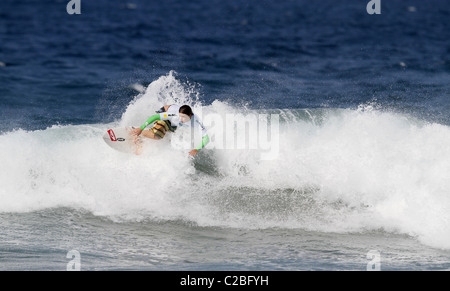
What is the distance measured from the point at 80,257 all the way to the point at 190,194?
2796 mm

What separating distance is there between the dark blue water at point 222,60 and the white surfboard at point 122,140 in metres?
5.51

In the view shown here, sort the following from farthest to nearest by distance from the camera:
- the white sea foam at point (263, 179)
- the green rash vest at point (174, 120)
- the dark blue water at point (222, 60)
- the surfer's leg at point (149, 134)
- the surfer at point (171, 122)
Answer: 1. the dark blue water at point (222, 60)
2. the surfer's leg at point (149, 134)
3. the green rash vest at point (174, 120)
4. the surfer at point (171, 122)
5. the white sea foam at point (263, 179)

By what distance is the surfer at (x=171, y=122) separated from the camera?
10633 mm

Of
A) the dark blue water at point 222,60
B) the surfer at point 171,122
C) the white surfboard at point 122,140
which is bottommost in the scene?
the white surfboard at point 122,140

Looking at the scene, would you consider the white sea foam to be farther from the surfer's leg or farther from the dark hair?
the dark hair

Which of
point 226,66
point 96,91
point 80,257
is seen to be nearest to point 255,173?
point 80,257

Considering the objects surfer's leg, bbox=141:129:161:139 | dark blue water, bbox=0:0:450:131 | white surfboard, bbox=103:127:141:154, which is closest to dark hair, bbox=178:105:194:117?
surfer's leg, bbox=141:129:161:139

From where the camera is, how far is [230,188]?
11.3 metres

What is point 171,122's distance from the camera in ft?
36.1

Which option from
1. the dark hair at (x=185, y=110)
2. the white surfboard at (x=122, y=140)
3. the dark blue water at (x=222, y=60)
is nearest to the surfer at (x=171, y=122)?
the dark hair at (x=185, y=110)

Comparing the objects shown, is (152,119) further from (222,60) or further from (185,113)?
(222,60)

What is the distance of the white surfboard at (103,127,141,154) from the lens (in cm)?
1140

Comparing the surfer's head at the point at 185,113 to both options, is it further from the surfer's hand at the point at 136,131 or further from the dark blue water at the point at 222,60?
the dark blue water at the point at 222,60

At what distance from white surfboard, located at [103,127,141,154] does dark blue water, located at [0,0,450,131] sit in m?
5.51
